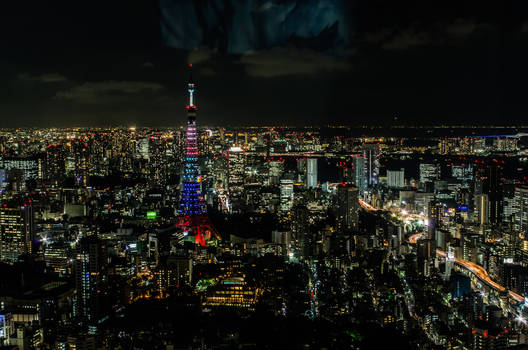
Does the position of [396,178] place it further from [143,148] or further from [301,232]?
[143,148]

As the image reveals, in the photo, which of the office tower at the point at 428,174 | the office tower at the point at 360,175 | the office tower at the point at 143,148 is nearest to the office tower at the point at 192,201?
the office tower at the point at 143,148

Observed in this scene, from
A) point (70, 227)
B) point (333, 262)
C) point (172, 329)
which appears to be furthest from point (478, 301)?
point (70, 227)

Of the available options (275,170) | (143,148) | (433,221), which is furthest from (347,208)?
(143,148)

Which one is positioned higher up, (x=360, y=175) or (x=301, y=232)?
(x=360, y=175)

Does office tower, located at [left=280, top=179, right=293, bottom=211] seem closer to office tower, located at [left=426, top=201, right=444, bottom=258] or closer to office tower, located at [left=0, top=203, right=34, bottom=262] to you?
office tower, located at [left=426, top=201, right=444, bottom=258]

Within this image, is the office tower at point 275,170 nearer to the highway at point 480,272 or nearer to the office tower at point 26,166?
the highway at point 480,272

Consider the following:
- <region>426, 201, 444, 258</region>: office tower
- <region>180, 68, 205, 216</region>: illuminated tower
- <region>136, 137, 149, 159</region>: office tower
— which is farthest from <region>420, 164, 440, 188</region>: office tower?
<region>136, 137, 149, 159</region>: office tower
